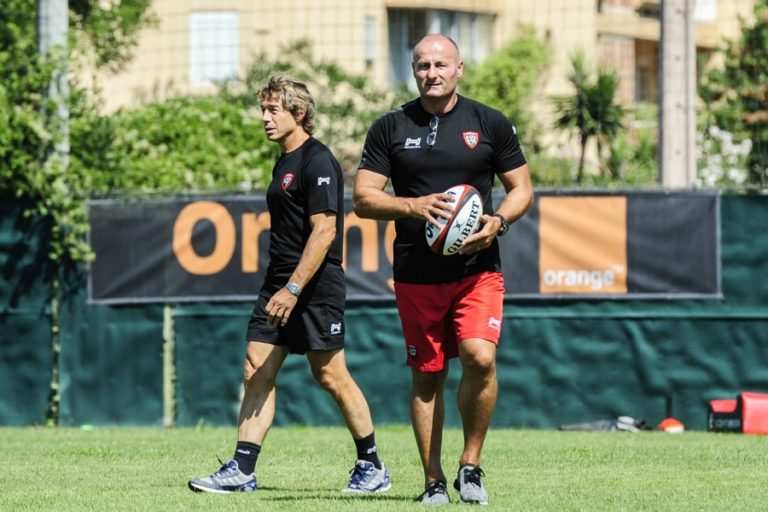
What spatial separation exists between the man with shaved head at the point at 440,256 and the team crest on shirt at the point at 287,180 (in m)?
0.72

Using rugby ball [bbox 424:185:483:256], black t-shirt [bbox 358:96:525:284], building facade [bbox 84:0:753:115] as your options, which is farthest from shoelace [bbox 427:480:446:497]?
building facade [bbox 84:0:753:115]

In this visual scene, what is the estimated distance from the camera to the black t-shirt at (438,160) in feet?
23.7

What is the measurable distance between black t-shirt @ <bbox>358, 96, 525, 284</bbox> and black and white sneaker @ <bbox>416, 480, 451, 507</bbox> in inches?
38.2

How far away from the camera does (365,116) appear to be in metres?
19.4

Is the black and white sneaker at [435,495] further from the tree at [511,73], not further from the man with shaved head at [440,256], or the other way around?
the tree at [511,73]

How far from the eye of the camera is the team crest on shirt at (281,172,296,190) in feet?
26.3

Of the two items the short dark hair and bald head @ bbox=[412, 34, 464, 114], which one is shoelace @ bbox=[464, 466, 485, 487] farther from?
the short dark hair

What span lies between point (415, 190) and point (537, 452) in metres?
3.59

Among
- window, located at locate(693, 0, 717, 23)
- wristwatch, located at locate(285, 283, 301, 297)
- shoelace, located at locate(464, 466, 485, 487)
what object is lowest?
shoelace, located at locate(464, 466, 485, 487)

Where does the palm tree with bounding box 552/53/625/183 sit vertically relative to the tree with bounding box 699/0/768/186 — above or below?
below

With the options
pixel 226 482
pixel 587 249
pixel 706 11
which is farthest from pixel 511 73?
pixel 226 482

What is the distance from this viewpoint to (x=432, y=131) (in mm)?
7234

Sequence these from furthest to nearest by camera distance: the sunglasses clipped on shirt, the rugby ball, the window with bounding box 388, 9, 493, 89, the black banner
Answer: the window with bounding box 388, 9, 493, 89, the black banner, the sunglasses clipped on shirt, the rugby ball

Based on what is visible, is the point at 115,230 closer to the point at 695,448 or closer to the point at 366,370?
the point at 366,370
